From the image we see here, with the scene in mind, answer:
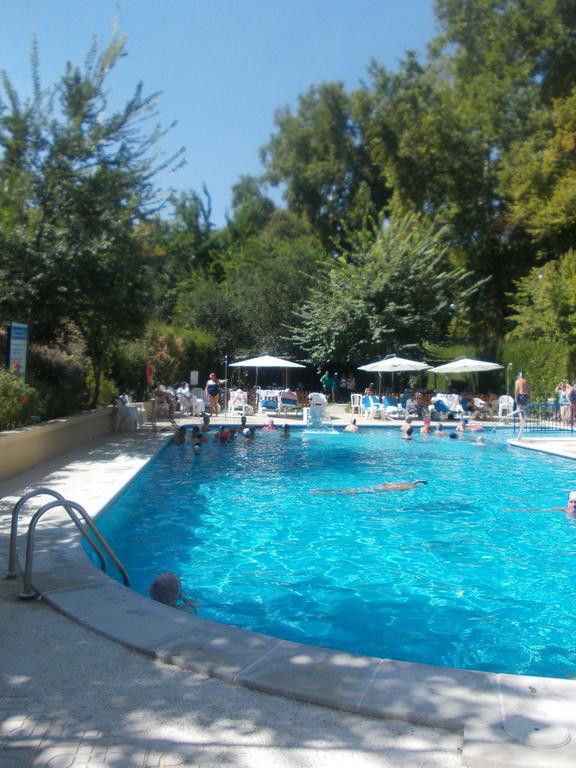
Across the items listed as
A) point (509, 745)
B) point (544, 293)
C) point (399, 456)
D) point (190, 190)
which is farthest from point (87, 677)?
point (190, 190)

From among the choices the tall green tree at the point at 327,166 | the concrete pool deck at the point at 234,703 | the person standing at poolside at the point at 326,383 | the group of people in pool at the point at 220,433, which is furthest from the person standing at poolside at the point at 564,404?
the tall green tree at the point at 327,166

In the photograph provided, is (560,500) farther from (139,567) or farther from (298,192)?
(298,192)

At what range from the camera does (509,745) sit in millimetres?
2875

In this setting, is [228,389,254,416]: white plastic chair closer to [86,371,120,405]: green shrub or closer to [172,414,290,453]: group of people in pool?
[172,414,290,453]: group of people in pool

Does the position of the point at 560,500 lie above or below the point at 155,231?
below

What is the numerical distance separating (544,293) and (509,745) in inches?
925

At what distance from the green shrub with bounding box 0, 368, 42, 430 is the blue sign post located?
7.2 inches

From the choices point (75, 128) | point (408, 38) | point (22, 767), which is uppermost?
point (408, 38)

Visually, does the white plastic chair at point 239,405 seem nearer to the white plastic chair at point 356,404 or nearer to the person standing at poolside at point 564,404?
the white plastic chair at point 356,404

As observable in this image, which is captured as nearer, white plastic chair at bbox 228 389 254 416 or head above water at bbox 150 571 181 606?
head above water at bbox 150 571 181 606

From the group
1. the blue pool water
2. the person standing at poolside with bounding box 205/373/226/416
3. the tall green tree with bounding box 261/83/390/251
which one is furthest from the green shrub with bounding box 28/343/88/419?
the tall green tree with bounding box 261/83/390/251

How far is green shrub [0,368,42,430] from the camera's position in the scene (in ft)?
35.8

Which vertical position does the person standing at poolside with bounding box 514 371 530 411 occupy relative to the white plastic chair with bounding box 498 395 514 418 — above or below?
above

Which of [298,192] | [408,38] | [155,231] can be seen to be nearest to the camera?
[155,231]
